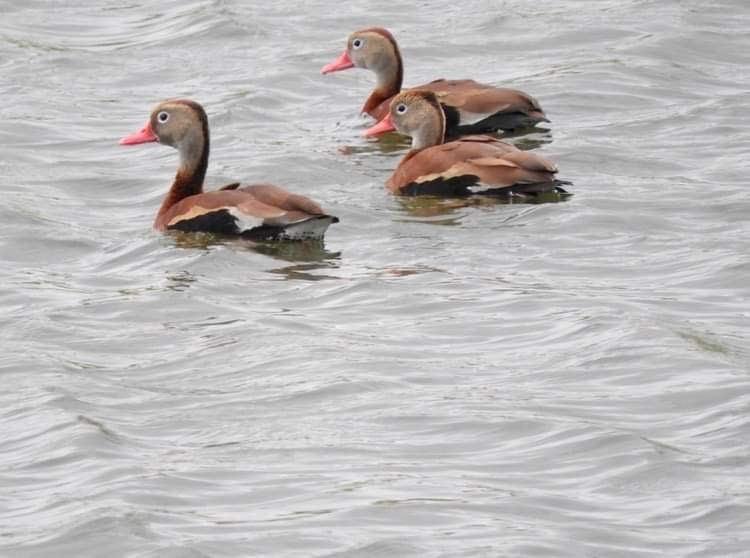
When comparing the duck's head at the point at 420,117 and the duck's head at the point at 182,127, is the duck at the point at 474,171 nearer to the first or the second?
the duck's head at the point at 420,117

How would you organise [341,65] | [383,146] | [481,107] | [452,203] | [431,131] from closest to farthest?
[452,203] < [431,131] < [481,107] < [383,146] < [341,65]

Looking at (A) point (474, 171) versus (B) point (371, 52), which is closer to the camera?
(A) point (474, 171)

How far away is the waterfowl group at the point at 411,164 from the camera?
1242 centimetres

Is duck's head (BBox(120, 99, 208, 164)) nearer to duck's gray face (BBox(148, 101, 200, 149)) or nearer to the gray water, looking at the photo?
duck's gray face (BBox(148, 101, 200, 149))

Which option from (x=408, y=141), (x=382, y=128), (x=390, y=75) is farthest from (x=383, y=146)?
(x=390, y=75)

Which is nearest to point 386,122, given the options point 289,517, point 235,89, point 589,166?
point 589,166

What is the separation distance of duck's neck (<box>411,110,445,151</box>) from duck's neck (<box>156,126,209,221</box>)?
1.70 m

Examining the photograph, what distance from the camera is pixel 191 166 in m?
13.4

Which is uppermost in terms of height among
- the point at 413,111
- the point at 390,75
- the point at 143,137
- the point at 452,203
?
the point at 143,137

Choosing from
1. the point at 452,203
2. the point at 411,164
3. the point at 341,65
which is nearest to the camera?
the point at 452,203

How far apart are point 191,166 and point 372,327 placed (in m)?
2.90

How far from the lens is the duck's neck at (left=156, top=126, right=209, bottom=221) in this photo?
13.4m

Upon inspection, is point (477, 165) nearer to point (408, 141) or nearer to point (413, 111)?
point (413, 111)

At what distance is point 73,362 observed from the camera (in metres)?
10.4
